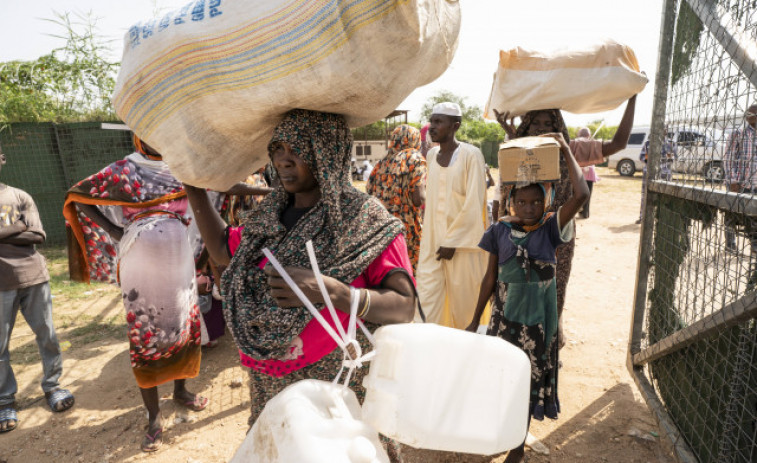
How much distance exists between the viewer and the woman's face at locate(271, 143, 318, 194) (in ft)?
4.73

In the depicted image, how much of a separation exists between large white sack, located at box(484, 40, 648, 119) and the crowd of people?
253 millimetres

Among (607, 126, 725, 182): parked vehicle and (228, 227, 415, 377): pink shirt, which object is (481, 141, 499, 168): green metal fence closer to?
(607, 126, 725, 182): parked vehicle

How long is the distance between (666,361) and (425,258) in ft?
6.64

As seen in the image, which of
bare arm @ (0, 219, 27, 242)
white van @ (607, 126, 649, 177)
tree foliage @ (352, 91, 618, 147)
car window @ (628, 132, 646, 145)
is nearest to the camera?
bare arm @ (0, 219, 27, 242)

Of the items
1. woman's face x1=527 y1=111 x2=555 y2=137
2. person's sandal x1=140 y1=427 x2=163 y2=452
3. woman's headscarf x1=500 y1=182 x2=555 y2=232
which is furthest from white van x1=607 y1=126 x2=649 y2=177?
person's sandal x1=140 y1=427 x2=163 y2=452

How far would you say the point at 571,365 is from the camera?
12.0 feet

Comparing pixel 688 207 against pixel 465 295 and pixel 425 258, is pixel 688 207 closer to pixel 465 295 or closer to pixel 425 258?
pixel 465 295

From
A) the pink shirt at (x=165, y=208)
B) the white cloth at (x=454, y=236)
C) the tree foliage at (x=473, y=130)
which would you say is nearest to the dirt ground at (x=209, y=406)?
the white cloth at (x=454, y=236)

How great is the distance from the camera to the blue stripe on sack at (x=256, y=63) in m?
1.09

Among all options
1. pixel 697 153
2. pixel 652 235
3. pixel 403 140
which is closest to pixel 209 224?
pixel 697 153

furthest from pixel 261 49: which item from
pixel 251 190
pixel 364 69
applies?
pixel 251 190

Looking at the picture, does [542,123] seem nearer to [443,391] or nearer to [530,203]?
[530,203]

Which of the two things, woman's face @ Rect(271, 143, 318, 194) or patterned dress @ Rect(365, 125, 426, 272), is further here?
patterned dress @ Rect(365, 125, 426, 272)

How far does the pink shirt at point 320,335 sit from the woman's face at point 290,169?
0.30 meters
